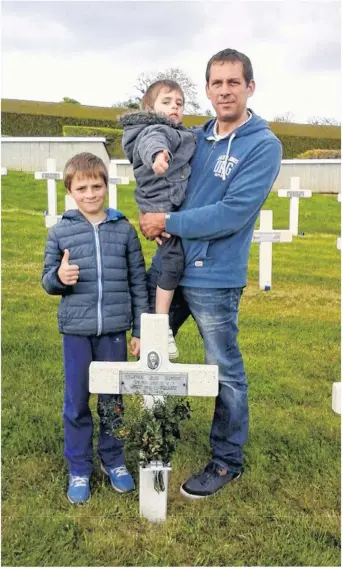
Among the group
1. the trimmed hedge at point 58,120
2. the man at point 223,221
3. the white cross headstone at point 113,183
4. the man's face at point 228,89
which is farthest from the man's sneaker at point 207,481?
the trimmed hedge at point 58,120

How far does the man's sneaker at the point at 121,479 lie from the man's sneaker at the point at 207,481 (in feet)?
0.72

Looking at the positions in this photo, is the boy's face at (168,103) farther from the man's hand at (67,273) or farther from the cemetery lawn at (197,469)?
the cemetery lawn at (197,469)

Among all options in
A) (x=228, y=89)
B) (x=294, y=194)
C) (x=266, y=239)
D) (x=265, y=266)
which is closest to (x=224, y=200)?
(x=228, y=89)

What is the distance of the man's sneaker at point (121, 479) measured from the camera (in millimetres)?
2844

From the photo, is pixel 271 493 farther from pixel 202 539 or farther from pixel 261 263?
pixel 261 263

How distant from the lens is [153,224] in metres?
2.59

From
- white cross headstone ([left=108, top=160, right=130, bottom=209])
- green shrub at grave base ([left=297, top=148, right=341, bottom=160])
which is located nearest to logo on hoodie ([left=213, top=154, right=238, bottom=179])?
white cross headstone ([left=108, top=160, right=130, bottom=209])

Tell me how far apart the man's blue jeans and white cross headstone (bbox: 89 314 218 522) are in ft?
0.70

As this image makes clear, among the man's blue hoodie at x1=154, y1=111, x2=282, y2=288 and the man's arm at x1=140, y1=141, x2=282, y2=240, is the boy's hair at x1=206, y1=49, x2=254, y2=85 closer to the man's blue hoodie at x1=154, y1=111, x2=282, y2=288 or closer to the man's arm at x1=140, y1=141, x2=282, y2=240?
the man's blue hoodie at x1=154, y1=111, x2=282, y2=288

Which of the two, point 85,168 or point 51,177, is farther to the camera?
point 51,177

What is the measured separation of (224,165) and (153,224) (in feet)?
1.13

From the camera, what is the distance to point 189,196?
2.63 meters

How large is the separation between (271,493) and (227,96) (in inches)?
64.8

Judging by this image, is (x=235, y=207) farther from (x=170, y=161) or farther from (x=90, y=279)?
(x=90, y=279)
